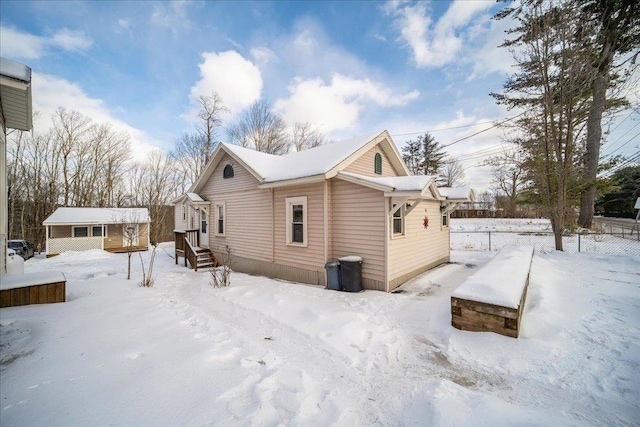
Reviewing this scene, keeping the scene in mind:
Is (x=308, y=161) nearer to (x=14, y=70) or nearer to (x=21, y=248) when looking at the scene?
(x=14, y=70)

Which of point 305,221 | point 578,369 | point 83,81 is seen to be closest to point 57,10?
point 83,81

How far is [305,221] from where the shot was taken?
26.9 ft

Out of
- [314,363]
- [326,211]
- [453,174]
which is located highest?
[453,174]

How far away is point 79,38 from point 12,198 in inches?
918

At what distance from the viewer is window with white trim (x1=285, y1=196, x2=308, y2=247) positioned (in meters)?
8.43

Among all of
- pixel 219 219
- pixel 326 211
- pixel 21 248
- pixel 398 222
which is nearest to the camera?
pixel 326 211

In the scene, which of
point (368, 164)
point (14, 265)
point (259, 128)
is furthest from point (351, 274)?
point (259, 128)

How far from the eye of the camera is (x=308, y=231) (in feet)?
26.8

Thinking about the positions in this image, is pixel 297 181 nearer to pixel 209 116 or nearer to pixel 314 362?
pixel 314 362

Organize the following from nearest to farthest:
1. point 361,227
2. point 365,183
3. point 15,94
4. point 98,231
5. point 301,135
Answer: point 15,94, point 365,183, point 361,227, point 98,231, point 301,135

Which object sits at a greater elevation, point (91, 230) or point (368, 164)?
point (368, 164)

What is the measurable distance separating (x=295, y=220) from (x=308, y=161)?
2326 millimetres

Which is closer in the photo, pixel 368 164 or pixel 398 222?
pixel 398 222

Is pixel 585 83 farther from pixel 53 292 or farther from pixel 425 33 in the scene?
pixel 53 292
